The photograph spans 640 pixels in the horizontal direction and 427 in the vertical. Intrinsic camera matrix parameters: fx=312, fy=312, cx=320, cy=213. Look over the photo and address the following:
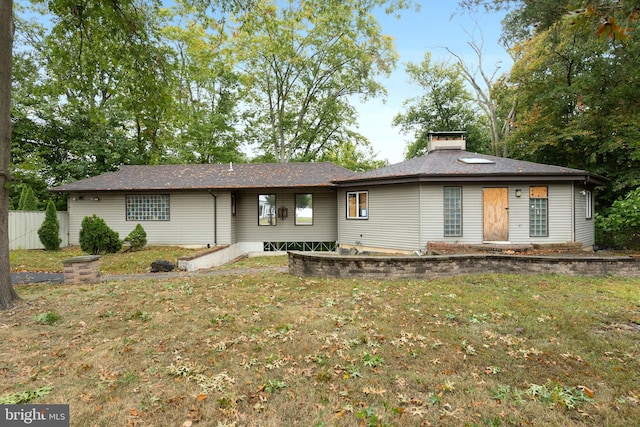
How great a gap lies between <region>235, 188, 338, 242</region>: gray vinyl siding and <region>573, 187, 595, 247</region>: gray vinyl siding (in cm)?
917

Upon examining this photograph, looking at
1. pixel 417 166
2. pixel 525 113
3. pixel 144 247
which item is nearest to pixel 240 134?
pixel 144 247

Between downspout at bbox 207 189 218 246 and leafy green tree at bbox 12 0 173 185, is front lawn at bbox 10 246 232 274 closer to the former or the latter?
downspout at bbox 207 189 218 246

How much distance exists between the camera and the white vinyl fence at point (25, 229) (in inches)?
497

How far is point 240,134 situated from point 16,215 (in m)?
16.4

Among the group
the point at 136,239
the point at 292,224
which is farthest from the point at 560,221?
the point at 136,239

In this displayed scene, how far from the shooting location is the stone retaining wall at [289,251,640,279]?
7.40 meters

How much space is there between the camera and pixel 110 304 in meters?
5.48

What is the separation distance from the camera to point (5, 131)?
5.07 meters

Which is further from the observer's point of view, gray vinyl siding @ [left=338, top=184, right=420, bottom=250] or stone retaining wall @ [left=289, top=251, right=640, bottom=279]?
gray vinyl siding @ [left=338, top=184, right=420, bottom=250]

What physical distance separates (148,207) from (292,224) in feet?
21.7

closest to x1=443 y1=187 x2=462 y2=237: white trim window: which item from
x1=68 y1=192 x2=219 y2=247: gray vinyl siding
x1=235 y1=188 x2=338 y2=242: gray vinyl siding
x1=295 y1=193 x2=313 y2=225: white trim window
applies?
x1=235 y1=188 x2=338 y2=242: gray vinyl siding

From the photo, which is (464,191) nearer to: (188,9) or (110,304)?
(188,9)

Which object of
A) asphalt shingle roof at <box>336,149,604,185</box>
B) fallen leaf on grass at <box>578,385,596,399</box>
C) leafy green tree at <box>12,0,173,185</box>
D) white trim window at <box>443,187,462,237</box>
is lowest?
fallen leaf on grass at <box>578,385,596,399</box>

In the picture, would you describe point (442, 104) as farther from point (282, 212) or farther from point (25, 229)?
point (25, 229)
